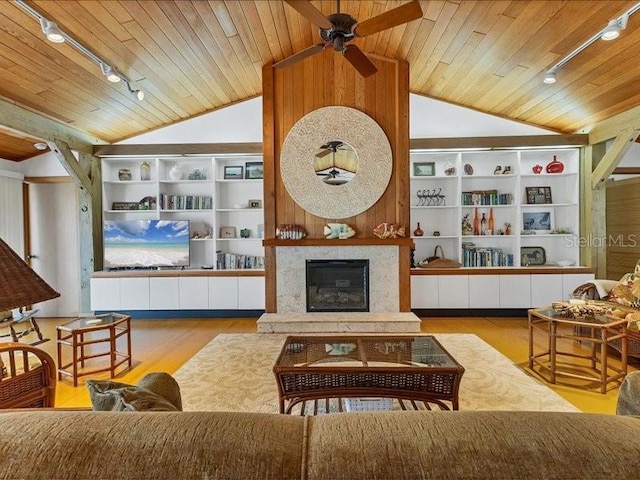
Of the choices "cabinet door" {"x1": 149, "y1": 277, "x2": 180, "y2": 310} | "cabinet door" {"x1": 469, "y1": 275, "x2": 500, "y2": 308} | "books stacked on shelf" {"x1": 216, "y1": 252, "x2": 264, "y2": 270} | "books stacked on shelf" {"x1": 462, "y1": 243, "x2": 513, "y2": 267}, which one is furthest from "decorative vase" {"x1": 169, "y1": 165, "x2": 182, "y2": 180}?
"cabinet door" {"x1": 469, "y1": 275, "x2": 500, "y2": 308}

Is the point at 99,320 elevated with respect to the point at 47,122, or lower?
lower

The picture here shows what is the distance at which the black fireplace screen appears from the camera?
4684 mm

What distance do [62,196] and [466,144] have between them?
605cm

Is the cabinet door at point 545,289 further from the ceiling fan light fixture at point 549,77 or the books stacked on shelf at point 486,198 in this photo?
the ceiling fan light fixture at point 549,77

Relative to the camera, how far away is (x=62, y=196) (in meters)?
5.59

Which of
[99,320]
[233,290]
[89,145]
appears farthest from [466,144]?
[89,145]

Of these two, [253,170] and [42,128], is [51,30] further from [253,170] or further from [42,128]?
[253,170]

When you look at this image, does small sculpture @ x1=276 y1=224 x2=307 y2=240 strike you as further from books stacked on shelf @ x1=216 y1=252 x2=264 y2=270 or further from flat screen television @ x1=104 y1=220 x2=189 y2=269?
flat screen television @ x1=104 y1=220 x2=189 y2=269

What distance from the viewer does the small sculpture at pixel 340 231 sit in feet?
15.1

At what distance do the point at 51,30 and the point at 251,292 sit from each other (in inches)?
140

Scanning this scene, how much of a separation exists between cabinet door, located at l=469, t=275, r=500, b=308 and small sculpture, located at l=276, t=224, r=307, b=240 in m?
2.49

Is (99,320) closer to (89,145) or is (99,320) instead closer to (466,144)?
(89,145)

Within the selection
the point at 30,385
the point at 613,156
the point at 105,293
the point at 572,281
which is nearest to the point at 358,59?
the point at 30,385

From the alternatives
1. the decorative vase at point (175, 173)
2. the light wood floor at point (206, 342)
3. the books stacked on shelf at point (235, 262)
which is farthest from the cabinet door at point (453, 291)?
the decorative vase at point (175, 173)
